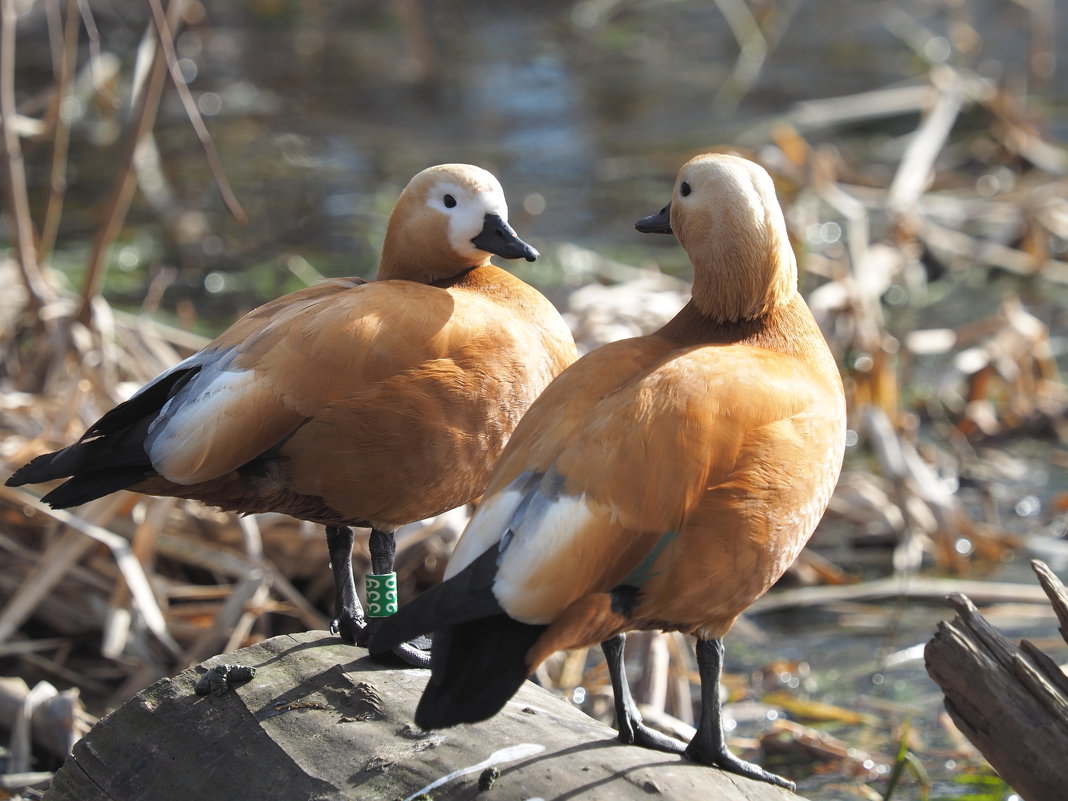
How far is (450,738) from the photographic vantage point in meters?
2.94

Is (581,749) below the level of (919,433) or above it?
above

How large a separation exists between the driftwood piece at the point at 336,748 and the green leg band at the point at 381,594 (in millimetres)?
120

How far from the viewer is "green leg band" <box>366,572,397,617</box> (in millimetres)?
3477

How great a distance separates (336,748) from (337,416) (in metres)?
0.74

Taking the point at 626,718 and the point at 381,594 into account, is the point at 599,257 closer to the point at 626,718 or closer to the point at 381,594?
the point at 381,594

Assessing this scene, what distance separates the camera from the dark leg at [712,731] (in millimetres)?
3020

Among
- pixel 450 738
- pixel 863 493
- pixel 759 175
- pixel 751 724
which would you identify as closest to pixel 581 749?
pixel 450 738

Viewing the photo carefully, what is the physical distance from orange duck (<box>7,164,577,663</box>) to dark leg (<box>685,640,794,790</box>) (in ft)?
2.30

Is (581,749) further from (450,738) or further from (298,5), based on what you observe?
(298,5)

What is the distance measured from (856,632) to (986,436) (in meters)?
1.85

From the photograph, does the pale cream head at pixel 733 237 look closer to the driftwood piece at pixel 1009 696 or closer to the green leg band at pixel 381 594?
the driftwood piece at pixel 1009 696

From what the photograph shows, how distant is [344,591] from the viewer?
12.0 ft

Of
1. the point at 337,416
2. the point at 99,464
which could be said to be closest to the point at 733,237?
the point at 337,416

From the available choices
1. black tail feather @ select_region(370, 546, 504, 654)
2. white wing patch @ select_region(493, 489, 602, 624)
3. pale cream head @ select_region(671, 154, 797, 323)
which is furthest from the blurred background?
black tail feather @ select_region(370, 546, 504, 654)
